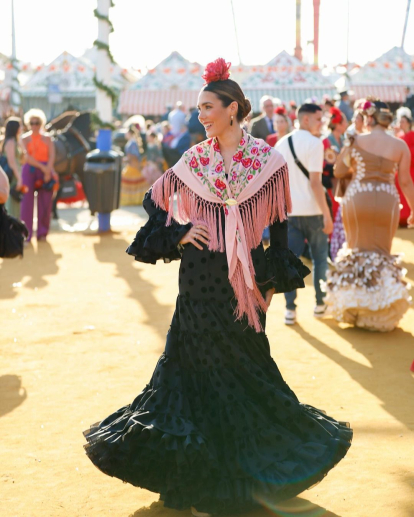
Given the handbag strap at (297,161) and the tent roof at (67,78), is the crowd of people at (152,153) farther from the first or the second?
the tent roof at (67,78)

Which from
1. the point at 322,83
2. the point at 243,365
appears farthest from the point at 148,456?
the point at 322,83

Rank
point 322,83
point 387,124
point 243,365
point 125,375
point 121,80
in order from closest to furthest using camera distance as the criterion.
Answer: point 243,365 < point 125,375 < point 387,124 < point 322,83 < point 121,80

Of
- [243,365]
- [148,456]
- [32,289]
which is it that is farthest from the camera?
[32,289]

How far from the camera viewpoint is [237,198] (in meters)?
4.19

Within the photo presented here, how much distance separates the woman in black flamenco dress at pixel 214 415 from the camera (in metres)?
3.82

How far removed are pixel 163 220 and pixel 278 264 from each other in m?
0.58

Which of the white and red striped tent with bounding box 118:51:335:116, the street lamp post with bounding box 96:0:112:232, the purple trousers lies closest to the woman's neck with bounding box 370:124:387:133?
the purple trousers

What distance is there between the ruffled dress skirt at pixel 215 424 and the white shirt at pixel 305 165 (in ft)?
12.5

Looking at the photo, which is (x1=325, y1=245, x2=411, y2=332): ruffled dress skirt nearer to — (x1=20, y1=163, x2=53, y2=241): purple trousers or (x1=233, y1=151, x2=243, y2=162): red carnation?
(x1=233, y1=151, x2=243, y2=162): red carnation

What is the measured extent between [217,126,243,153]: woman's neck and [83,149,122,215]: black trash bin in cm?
1102

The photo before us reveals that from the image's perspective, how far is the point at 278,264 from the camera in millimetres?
4227

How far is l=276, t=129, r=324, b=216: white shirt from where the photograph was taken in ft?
26.2

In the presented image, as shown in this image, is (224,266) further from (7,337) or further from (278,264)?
(7,337)

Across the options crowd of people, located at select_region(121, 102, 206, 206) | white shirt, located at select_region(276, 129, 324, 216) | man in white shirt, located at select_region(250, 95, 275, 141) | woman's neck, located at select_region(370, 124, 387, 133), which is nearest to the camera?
woman's neck, located at select_region(370, 124, 387, 133)
